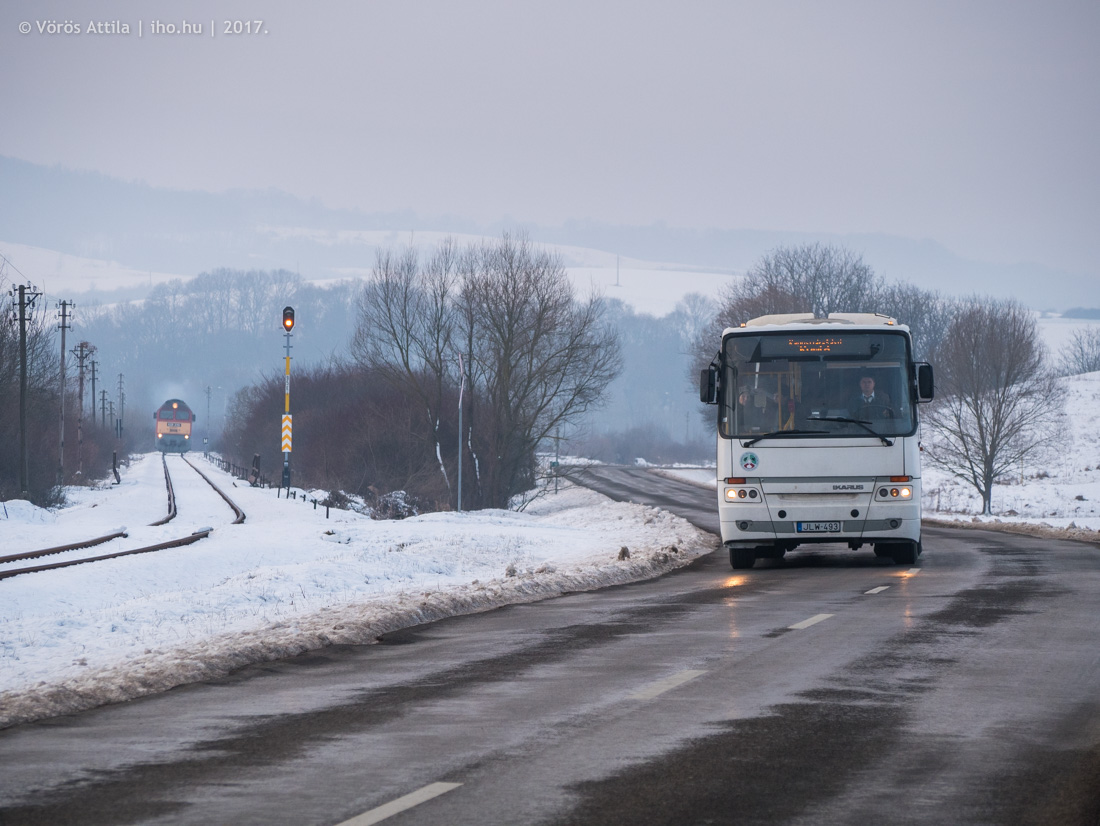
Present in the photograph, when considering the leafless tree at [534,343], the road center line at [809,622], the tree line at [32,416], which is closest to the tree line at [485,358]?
the leafless tree at [534,343]

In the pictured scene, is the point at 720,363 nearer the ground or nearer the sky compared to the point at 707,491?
nearer the sky

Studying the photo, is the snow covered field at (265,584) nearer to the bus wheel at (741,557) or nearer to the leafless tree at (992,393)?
the bus wheel at (741,557)

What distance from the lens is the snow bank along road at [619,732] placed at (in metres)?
5.39

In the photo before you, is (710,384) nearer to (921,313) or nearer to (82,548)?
(82,548)

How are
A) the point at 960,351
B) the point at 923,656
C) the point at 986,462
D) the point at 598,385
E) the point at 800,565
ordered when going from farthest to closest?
the point at 960,351 < the point at 986,462 < the point at 598,385 < the point at 800,565 < the point at 923,656

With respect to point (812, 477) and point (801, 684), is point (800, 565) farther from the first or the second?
point (801, 684)

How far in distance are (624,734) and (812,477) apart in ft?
37.7

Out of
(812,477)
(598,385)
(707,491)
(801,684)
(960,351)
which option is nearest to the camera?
(801,684)

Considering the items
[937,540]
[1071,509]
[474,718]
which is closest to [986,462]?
[1071,509]

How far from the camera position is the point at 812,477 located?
17781 mm

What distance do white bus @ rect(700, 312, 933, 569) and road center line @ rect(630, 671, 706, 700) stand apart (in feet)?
29.7

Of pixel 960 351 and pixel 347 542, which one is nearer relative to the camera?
pixel 347 542

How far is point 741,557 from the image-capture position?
19.1 meters

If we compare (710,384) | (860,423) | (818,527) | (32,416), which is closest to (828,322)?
(860,423)
